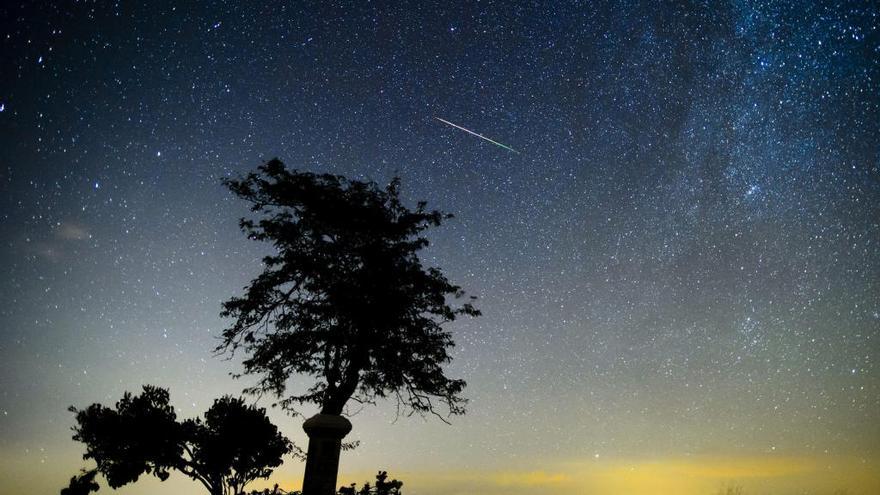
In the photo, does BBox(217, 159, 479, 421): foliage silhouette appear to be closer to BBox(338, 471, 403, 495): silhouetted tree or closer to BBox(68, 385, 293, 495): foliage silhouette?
BBox(338, 471, 403, 495): silhouetted tree

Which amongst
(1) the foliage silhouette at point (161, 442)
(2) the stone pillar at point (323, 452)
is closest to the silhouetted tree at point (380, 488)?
(2) the stone pillar at point (323, 452)

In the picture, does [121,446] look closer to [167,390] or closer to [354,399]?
[167,390]

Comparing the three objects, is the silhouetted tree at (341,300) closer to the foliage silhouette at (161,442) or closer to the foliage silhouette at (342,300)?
the foliage silhouette at (342,300)

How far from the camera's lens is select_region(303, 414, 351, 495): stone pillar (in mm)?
10961

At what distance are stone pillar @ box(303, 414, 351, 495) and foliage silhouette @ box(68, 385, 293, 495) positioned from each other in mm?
14500

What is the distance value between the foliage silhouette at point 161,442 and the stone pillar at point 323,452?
14500 millimetres

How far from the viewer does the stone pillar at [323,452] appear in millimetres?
10961

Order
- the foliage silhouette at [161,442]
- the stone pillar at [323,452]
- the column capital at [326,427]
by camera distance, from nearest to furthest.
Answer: the stone pillar at [323,452], the column capital at [326,427], the foliage silhouette at [161,442]

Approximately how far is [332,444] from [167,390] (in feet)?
55.6

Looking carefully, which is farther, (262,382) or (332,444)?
(262,382)

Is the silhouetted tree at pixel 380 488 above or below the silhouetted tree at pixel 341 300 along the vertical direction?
below

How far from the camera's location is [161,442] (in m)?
22.3

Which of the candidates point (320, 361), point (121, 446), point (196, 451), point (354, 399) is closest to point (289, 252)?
point (320, 361)

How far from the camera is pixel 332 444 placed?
11.2 meters
